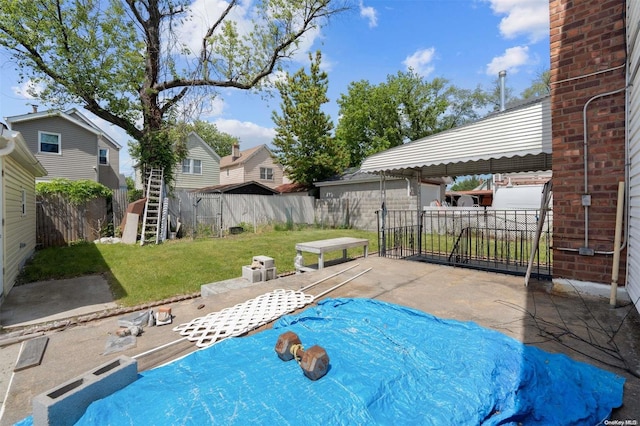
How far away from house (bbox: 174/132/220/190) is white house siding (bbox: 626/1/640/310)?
71.1ft

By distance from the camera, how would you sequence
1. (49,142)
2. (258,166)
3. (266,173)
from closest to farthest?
1. (49,142)
2. (258,166)
3. (266,173)

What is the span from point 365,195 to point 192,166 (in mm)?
13421

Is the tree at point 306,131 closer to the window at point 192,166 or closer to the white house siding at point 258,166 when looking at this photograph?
the white house siding at point 258,166

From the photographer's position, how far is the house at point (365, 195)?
14.6 meters

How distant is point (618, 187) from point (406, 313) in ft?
9.87

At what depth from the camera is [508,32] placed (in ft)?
45.2

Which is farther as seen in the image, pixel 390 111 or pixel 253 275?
pixel 390 111

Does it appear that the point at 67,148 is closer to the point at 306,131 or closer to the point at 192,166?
the point at 192,166

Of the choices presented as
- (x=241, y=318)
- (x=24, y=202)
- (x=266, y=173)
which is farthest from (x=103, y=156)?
(x=241, y=318)

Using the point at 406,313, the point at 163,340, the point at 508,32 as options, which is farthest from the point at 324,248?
the point at 508,32

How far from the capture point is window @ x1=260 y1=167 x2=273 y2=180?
85.1 feet

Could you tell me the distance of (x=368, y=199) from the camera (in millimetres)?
16078

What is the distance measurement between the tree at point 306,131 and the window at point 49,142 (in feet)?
39.1

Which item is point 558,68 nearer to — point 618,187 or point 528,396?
point 618,187
